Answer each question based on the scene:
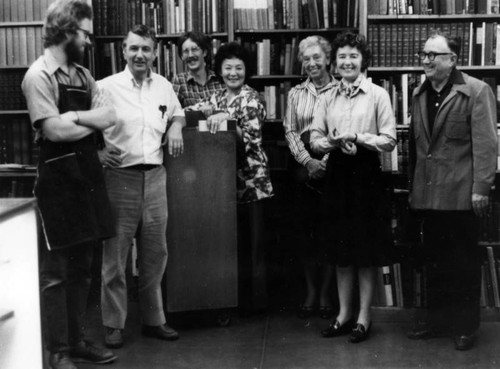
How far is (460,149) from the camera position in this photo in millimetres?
3590

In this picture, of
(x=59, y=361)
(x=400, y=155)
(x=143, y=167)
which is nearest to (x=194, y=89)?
(x=143, y=167)

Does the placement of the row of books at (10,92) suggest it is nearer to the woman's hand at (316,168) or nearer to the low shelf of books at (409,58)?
the woman's hand at (316,168)

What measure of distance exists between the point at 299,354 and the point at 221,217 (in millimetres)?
810

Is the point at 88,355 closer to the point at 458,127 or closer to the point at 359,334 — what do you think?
the point at 359,334

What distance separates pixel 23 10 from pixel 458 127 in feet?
9.53

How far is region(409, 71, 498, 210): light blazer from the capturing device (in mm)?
3518

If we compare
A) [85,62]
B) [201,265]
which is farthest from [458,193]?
[85,62]

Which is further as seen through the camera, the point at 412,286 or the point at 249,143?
the point at 412,286

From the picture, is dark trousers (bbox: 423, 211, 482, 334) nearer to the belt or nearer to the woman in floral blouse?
the woman in floral blouse

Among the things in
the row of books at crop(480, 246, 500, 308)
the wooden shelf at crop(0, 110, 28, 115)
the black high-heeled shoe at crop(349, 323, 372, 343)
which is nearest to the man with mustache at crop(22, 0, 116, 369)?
the black high-heeled shoe at crop(349, 323, 372, 343)

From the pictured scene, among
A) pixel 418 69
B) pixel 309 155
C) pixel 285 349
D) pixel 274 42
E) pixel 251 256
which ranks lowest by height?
pixel 285 349

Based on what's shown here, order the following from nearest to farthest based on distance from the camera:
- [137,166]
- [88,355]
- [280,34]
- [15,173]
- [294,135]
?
1. [88,355]
2. [137,166]
3. [294,135]
4. [15,173]
5. [280,34]

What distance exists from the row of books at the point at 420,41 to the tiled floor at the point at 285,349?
5.34 ft

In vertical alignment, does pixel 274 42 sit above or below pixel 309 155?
above
